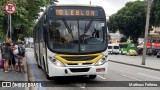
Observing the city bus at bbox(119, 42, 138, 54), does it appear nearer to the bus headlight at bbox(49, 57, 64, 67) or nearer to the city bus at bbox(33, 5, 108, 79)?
the city bus at bbox(33, 5, 108, 79)

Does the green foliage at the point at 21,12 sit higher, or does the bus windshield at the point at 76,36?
the green foliage at the point at 21,12

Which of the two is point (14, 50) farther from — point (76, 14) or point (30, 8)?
point (30, 8)

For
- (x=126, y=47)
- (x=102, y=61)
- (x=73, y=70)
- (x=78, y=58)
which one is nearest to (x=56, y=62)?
(x=73, y=70)

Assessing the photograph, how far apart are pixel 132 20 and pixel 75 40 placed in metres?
63.8

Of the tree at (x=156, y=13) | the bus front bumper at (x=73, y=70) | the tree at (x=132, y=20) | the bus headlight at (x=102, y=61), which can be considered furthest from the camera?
the tree at (x=132, y=20)

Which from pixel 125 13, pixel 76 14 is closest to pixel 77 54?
pixel 76 14

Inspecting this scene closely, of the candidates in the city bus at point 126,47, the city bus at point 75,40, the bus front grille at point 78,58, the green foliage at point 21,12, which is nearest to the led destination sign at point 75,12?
the city bus at point 75,40

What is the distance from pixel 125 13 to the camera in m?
81.1

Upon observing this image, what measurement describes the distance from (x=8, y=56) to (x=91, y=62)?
5531mm

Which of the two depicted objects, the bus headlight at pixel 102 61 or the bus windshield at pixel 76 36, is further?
the bus headlight at pixel 102 61

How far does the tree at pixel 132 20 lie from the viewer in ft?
252

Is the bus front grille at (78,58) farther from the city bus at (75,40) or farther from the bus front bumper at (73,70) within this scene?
the bus front bumper at (73,70)

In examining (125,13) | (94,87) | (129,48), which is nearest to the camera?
(94,87)

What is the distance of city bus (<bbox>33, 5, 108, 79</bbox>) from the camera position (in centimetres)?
1412
